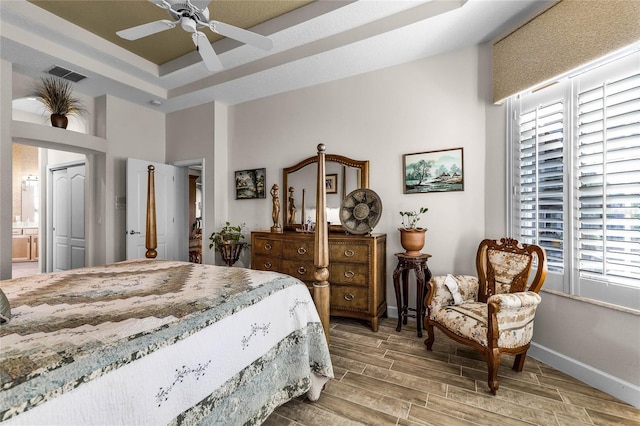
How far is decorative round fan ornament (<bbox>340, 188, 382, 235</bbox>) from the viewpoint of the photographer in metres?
3.15

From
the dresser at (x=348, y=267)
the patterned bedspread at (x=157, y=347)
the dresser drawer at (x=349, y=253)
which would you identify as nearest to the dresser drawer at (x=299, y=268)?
the dresser at (x=348, y=267)

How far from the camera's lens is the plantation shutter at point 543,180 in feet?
7.76

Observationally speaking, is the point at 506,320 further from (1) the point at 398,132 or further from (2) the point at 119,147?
(2) the point at 119,147

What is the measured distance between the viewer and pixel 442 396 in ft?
6.33

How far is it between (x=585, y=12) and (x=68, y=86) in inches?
222

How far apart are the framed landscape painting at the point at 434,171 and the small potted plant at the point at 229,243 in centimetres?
243

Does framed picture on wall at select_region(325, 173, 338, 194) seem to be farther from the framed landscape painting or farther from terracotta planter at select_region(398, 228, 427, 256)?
terracotta planter at select_region(398, 228, 427, 256)

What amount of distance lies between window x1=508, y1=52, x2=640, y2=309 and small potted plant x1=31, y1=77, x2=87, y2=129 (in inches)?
211

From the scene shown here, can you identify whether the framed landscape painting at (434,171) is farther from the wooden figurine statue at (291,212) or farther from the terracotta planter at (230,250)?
the terracotta planter at (230,250)

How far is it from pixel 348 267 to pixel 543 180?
1934mm

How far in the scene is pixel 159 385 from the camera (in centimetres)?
101

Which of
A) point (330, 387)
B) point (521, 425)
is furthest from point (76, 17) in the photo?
point (521, 425)

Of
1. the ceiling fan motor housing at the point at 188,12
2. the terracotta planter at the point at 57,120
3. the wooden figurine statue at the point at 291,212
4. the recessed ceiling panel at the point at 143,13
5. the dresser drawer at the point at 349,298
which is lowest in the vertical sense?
the dresser drawer at the point at 349,298

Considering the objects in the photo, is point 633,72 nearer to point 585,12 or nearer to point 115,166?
point 585,12
